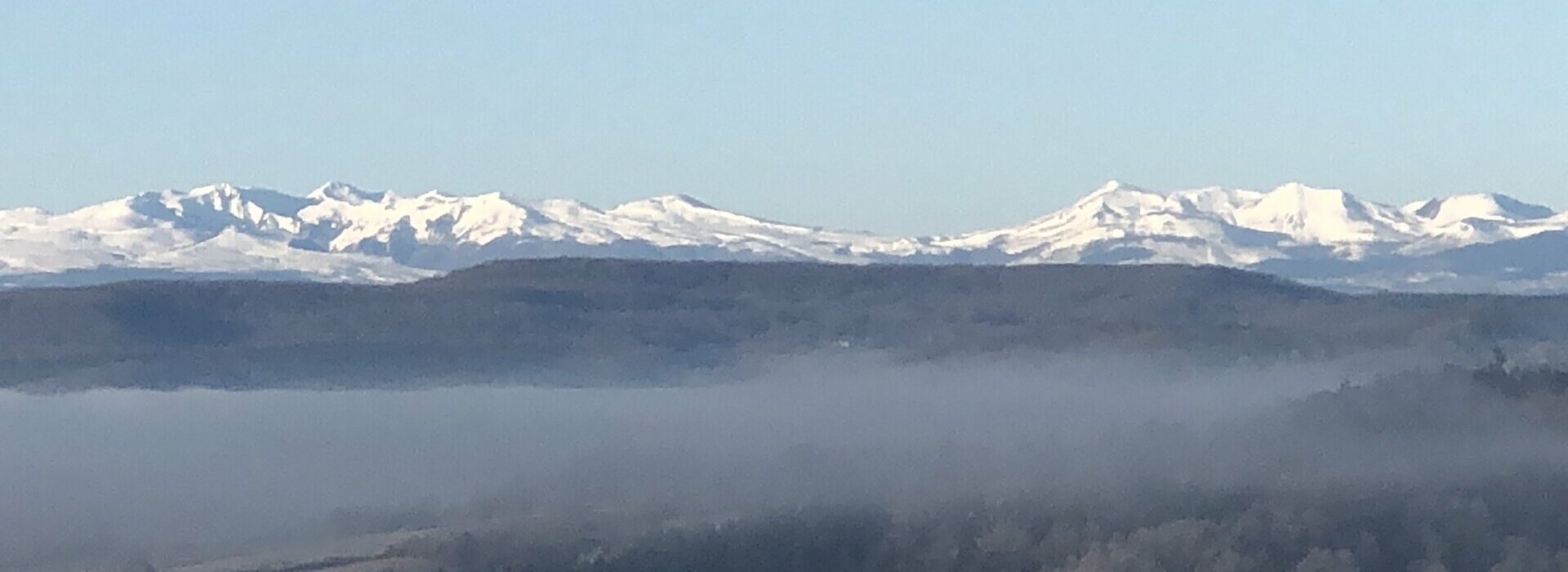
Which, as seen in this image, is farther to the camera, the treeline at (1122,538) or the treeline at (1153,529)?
the treeline at (1153,529)

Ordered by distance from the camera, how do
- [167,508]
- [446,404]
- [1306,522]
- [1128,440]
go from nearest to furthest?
[1306,522] → [167,508] → [1128,440] → [446,404]

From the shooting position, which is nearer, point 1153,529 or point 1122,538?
point 1122,538

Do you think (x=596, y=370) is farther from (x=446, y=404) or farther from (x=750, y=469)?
(x=750, y=469)

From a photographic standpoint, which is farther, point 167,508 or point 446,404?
point 446,404

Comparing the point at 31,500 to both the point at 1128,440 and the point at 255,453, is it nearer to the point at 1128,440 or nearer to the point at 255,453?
the point at 255,453

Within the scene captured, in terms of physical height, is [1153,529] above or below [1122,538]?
above

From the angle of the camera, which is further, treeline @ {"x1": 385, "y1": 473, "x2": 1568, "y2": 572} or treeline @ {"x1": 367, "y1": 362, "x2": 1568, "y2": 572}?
treeline @ {"x1": 367, "y1": 362, "x2": 1568, "y2": 572}

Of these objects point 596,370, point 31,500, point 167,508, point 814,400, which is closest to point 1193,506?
point 167,508

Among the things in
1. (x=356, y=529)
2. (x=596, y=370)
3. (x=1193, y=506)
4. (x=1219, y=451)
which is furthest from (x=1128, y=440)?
(x=596, y=370)

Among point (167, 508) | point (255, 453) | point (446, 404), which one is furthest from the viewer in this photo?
point (446, 404)
